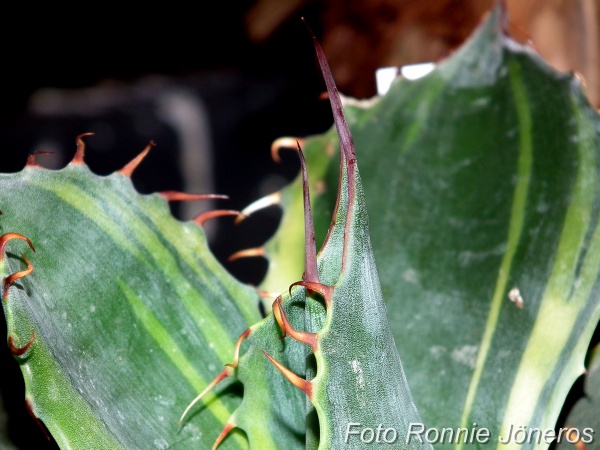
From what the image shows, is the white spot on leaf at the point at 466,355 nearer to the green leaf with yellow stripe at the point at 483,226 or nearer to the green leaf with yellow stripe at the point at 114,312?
the green leaf with yellow stripe at the point at 483,226

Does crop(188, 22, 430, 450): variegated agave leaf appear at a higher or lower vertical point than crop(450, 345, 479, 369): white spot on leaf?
higher

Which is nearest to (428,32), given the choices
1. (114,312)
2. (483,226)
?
(483,226)

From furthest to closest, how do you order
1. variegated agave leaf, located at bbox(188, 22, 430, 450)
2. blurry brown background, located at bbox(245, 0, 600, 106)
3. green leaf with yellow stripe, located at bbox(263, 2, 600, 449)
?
blurry brown background, located at bbox(245, 0, 600, 106) → green leaf with yellow stripe, located at bbox(263, 2, 600, 449) → variegated agave leaf, located at bbox(188, 22, 430, 450)

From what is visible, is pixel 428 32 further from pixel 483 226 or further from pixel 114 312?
pixel 114 312

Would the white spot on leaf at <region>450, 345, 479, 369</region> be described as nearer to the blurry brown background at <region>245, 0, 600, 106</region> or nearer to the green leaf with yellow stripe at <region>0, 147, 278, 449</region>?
the green leaf with yellow stripe at <region>0, 147, 278, 449</region>

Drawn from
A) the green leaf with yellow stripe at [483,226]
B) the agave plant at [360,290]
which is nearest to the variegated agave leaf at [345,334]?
the agave plant at [360,290]

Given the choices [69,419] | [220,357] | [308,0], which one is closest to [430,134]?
[220,357]

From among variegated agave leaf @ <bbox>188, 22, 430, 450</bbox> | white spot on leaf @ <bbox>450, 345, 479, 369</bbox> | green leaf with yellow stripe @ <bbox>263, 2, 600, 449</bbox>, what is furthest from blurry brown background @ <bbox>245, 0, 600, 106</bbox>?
variegated agave leaf @ <bbox>188, 22, 430, 450</bbox>

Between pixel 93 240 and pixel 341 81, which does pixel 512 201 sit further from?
pixel 341 81
